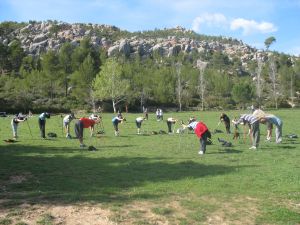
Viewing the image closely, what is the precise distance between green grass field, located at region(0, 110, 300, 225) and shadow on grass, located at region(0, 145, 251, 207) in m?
0.03

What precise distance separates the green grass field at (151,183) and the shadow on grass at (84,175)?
3cm

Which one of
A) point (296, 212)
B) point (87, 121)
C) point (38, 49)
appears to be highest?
point (38, 49)

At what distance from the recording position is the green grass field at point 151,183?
1088 cm

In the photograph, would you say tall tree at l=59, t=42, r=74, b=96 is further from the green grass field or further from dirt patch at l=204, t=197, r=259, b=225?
dirt patch at l=204, t=197, r=259, b=225

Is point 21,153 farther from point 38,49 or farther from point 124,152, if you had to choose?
point 38,49

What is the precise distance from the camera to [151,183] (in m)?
15.4

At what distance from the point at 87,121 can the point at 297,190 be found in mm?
A: 15428

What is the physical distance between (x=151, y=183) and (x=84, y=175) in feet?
9.92

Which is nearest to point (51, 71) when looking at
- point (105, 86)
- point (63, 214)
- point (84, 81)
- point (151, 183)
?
point (84, 81)

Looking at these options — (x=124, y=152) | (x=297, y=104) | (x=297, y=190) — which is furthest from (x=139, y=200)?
(x=297, y=104)

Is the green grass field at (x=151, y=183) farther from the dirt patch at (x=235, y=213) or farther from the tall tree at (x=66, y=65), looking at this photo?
the tall tree at (x=66, y=65)

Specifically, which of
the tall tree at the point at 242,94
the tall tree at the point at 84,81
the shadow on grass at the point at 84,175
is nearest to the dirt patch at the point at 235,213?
the shadow on grass at the point at 84,175

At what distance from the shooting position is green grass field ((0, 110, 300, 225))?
10883 mm

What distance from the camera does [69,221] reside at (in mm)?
10156
